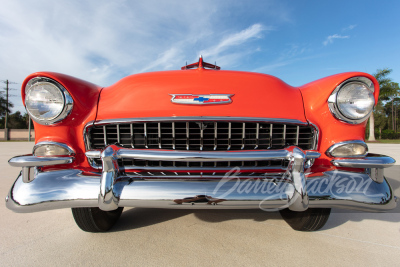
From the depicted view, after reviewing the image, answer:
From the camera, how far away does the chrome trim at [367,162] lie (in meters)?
1.38

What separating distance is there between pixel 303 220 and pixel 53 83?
2.08 metres

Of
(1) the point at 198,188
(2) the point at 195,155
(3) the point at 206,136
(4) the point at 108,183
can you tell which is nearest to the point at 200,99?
(3) the point at 206,136

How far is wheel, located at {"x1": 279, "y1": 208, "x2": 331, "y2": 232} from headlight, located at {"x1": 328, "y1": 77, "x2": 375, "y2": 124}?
728mm

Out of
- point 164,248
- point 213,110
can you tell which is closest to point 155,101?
point 213,110

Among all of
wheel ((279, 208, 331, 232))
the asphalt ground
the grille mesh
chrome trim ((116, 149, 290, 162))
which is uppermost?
the grille mesh

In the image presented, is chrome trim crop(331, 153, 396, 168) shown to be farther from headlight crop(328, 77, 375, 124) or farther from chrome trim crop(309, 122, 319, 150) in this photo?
headlight crop(328, 77, 375, 124)

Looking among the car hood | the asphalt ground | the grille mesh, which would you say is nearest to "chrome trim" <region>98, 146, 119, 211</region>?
the grille mesh

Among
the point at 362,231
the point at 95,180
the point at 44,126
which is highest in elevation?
the point at 44,126

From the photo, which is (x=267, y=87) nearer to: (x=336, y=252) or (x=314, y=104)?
→ (x=314, y=104)

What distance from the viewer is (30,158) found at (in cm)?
138

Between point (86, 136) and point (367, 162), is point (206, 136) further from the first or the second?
point (367, 162)

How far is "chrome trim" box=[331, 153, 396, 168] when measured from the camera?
138 centimetres

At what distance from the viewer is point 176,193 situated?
4.08ft

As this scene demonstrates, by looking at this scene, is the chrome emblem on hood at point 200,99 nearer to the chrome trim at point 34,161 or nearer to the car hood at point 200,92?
the car hood at point 200,92
